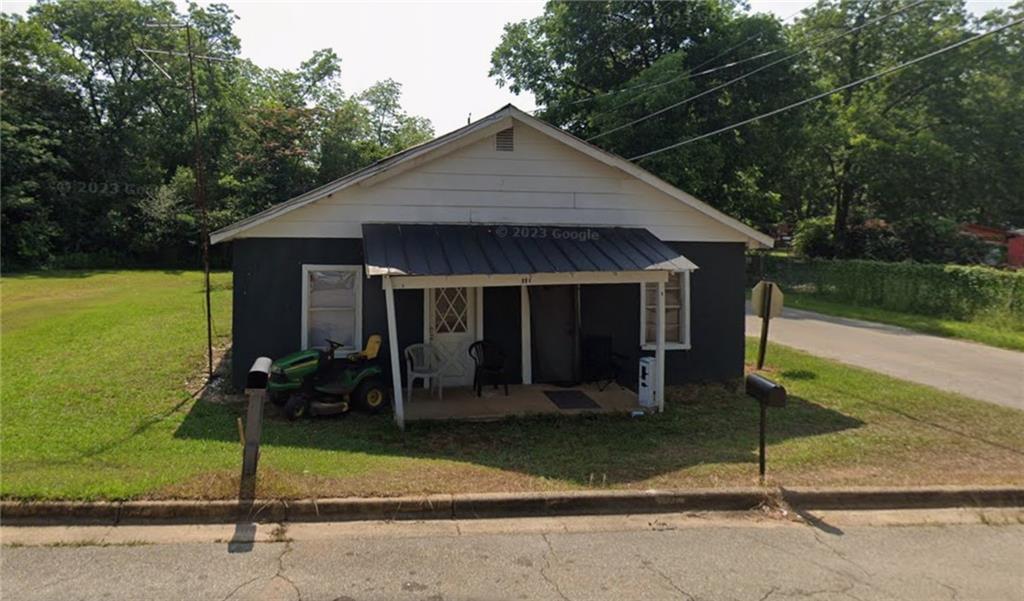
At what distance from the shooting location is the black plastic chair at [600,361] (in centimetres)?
1041

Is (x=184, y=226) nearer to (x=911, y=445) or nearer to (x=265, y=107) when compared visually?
(x=265, y=107)

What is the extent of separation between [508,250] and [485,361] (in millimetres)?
1881

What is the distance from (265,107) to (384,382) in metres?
29.2

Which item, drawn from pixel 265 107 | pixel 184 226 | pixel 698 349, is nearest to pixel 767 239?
pixel 698 349

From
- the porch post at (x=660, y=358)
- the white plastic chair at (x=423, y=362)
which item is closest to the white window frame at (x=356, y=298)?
the white plastic chair at (x=423, y=362)

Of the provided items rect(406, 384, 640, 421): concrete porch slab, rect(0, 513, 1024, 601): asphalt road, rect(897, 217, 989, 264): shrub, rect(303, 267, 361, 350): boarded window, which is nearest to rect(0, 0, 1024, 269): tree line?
rect(897, 217, 989, 264): shrub

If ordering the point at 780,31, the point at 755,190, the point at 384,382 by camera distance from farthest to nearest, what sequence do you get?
1. the point at 755,190
2. the point at 780,31
3. the point at 384,382

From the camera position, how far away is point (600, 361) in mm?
10414

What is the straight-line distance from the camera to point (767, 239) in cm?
1088

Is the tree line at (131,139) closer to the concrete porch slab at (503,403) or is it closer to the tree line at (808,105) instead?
the tree line at (808,105)

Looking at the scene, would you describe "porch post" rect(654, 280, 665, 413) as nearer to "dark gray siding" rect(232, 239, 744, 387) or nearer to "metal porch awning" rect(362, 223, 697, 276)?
"metal porch awning" rect(362, 223, 697, 276)

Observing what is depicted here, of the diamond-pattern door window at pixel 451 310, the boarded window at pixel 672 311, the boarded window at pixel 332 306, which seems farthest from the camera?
the boarded window at pixel 672 311

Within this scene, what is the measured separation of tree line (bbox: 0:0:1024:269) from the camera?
88.5 feet

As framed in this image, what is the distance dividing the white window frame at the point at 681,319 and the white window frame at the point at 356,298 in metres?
4.76
